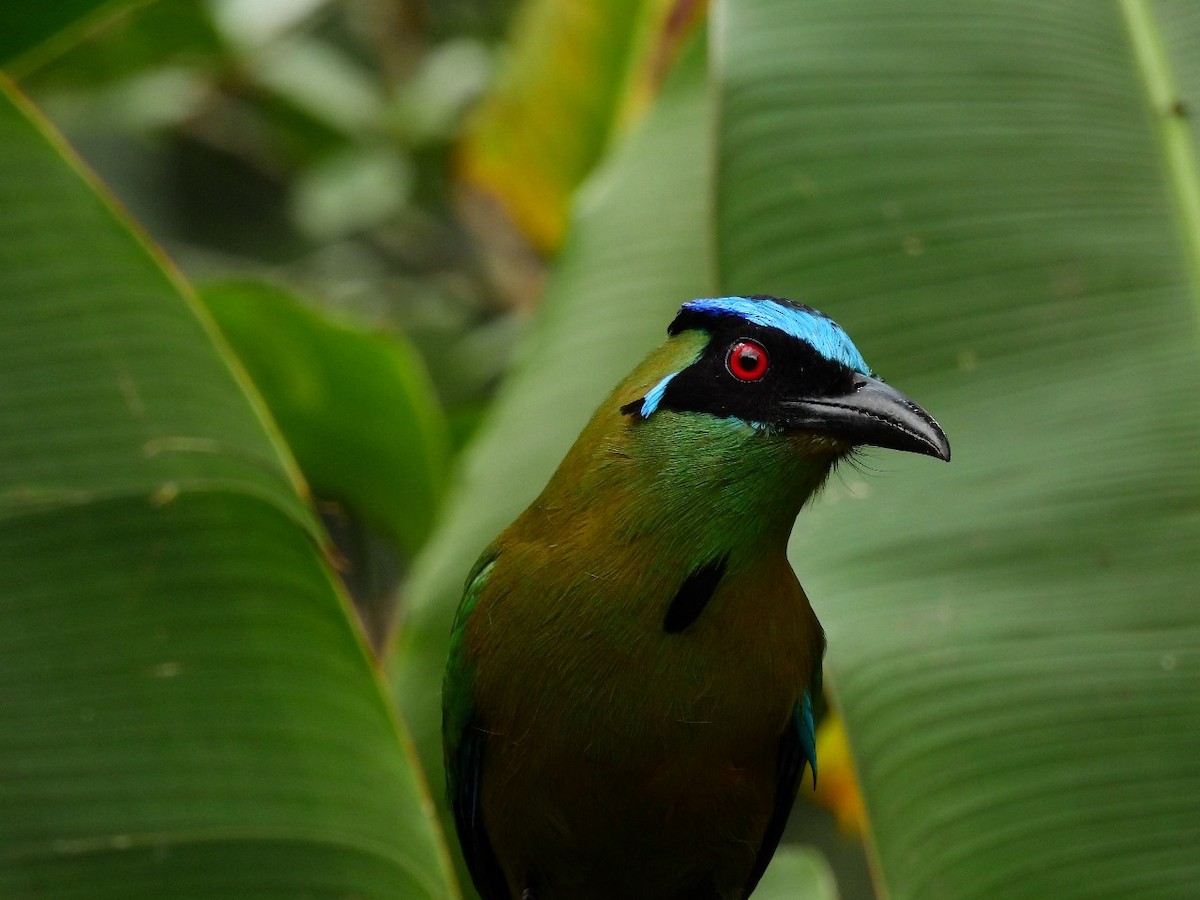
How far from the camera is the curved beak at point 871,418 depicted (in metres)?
1.51

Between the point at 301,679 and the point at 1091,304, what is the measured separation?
138 centimetres

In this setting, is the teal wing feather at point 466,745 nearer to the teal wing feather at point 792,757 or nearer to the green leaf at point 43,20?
the teal wing feather at point 792,757

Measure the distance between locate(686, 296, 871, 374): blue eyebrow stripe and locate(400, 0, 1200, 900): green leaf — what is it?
1.79 feet

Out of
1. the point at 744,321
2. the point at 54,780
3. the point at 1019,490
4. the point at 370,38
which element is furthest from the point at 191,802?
the point at 370,38

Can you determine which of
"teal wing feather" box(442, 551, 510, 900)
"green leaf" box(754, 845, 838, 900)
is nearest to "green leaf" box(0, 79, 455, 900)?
"teal wing feather" box(442, 551, 510, 900)

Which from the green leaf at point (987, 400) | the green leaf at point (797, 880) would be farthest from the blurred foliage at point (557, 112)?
the green leaf at point (797, 880)

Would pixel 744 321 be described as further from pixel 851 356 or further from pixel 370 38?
pixel 370 38

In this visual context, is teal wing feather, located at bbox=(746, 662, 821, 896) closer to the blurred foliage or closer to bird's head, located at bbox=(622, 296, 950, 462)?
bird's head, located at bbox=(622, 296, 950, 462)

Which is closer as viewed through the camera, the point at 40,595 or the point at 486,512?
the point at 40,595

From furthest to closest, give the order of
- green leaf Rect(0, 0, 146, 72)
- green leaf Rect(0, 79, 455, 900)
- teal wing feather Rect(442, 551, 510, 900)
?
1. green leaf Rect(0, 0, 146, 72)
2. green leaf Rect(0, 79, 455, 900)
3. teal wing feather Rect(442, 551, 510, 900)

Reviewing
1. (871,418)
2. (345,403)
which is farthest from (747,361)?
(345,403)

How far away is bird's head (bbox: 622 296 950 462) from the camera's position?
1.59 meters

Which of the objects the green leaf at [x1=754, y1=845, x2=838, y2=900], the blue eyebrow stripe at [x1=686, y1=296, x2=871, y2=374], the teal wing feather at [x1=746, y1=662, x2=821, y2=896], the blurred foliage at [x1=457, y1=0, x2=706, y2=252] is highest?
A: the blue eyebrow stripe at [x1=686, y1=296, x2=871, y2=374]

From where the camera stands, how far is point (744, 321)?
1.66m
